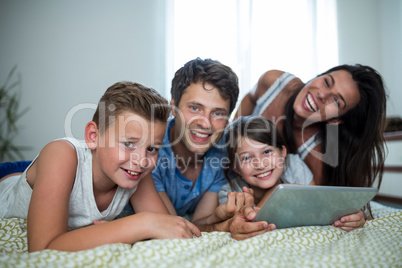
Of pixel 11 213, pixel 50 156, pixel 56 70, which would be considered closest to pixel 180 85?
pixel 50 156

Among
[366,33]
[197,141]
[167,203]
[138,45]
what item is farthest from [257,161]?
[366,33]

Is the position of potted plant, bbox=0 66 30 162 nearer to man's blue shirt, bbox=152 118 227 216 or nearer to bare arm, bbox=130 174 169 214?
man's blue shirt, bbox=152 118 227 216

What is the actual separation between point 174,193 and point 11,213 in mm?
A: 677

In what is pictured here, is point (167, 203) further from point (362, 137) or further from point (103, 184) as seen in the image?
point (362, 137)

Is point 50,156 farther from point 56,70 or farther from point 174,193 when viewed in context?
point 56,70

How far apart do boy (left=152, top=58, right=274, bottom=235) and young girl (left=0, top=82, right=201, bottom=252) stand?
28 centimetres

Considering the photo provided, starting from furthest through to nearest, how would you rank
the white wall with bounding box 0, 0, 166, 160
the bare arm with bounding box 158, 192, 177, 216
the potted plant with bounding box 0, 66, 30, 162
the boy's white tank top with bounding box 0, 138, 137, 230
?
the white wall with bounding box 0, 0, 166, 160 → the potted plant with bounding box 0, 66, 30, 162 → the bare arm with bounding box 158, 192, 177, 216 → the boy's white tank top with bounding box 0, 138, 137, 230

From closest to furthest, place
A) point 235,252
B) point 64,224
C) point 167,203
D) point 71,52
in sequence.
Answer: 1. point 235,252
2. point 64,224
3. point 167,203
4. point 71,52

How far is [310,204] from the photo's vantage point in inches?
34.2

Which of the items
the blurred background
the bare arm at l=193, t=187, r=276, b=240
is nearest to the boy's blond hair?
the bare arm at l=193, t=187, r=276, b=240

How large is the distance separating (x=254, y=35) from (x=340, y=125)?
177 cm

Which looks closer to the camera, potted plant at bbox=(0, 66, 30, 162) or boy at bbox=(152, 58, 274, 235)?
boy at bbox=(152, 58, 274, 235)

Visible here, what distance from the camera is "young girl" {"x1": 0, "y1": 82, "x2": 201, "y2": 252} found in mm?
772

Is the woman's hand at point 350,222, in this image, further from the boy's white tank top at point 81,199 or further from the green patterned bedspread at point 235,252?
the boy's white tank top at point 81,199
